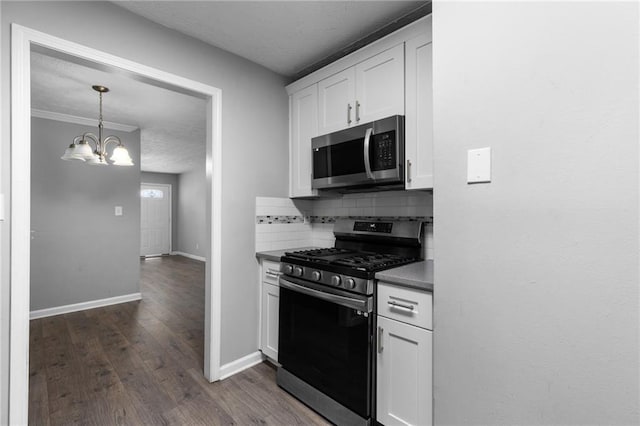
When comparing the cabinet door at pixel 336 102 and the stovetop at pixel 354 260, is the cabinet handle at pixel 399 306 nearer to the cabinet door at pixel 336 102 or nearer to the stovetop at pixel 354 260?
the stovetop at pixel 354 260

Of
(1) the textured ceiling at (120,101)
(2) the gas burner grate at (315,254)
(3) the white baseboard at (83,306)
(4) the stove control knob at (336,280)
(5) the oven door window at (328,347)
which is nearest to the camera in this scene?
(5) the oven door window at (328,347)

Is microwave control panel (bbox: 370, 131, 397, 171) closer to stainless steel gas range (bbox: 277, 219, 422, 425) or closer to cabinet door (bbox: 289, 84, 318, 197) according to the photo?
stainless steel gas range (bbox: 277, 219, 422, 425)

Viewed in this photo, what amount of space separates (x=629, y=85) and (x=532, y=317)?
70 centimetres

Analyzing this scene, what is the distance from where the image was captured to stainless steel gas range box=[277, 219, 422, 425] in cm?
160

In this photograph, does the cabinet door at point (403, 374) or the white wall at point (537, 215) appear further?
the cabinet door at point (403, 374)

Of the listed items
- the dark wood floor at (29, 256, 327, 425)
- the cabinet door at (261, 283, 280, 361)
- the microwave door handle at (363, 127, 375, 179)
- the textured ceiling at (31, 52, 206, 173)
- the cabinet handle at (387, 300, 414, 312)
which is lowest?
the dark wood floor at (29, 256, 327, 425)

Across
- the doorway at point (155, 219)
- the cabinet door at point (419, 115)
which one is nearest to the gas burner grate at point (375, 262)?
the cabinet door at point (419, 115)

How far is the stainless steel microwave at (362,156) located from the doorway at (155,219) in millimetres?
7378

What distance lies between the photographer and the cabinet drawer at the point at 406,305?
1396 millimetres

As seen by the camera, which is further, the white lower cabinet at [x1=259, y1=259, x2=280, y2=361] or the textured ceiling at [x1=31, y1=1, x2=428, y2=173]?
the white lower cabinet at [x1=259, y1=259, x2=280, y2=361]

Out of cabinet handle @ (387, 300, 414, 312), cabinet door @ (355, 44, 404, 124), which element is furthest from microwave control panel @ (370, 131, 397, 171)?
cabinet handle @ (387, 300, 414, 312)

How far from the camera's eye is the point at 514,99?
0.99 m

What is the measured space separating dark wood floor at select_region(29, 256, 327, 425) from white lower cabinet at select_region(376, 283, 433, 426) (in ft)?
1.64

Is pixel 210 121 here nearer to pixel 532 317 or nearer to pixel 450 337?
pixel 450 337
